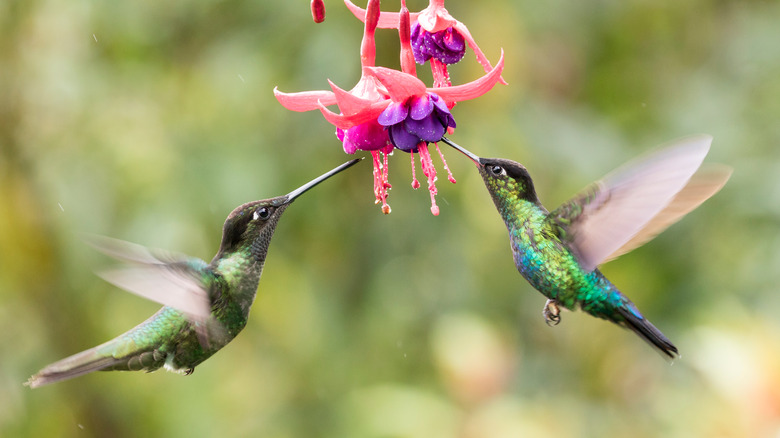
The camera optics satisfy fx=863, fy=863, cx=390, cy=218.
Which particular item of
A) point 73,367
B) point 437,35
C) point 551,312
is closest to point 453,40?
point 437,35

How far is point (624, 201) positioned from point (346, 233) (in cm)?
170

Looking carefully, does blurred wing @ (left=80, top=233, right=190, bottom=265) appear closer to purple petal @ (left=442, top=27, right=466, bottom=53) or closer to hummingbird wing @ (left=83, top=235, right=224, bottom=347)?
hummingbird wing @ (left=83, top=235, right=224, bottom=347)

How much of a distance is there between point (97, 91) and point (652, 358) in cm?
211

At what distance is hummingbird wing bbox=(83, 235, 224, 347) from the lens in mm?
995

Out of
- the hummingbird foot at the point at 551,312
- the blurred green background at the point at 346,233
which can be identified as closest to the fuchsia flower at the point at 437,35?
the hummingbird foot at the point at 551,312

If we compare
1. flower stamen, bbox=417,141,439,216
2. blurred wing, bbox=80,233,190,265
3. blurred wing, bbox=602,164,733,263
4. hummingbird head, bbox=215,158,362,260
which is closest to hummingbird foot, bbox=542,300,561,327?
blurred wing, bbox=602,164,733,263

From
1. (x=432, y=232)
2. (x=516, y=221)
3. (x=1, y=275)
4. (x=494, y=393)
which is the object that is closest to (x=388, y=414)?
(x=494, y=393)

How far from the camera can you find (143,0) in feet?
8.39

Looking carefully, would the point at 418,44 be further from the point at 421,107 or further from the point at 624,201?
the point at 624,201

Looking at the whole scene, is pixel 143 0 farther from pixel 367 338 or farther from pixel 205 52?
pixel 367 338

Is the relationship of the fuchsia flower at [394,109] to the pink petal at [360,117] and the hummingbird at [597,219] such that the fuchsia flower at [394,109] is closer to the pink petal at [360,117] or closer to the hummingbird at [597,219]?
the pink petal at [360,117]

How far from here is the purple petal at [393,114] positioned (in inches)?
37.8

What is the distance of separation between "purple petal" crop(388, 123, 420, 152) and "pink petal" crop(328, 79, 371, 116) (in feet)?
0.14

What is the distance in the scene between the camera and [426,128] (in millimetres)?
965
